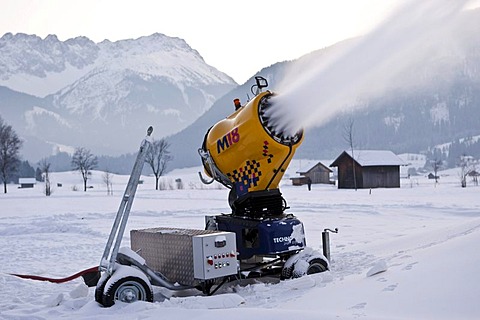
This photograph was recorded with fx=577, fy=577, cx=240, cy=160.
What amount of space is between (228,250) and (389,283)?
2352 millimetres

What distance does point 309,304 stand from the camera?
A: 6711 millimetres

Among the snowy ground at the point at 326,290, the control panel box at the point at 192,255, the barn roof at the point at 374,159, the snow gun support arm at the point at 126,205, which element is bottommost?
the snowy ground at the point at 326,290

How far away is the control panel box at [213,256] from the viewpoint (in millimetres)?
7930

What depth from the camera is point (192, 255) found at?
8078 mm

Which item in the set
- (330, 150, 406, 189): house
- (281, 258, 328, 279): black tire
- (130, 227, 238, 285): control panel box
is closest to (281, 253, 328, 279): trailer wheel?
(281, 258, 328, 279): black tire

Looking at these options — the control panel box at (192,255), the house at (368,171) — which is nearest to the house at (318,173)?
the house at (368,171)

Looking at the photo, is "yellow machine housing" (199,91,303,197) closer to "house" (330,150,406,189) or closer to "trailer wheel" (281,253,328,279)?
"trailer wheel" (281,253,328,279)

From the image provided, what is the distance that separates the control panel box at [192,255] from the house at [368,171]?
65107 millimetres

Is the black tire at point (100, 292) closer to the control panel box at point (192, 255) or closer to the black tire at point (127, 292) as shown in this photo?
the black tire at point (127, 292)

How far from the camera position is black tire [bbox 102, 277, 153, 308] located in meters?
7.45

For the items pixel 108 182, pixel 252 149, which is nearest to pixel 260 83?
pixel 252 149

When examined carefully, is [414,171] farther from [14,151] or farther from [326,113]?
[326,113]

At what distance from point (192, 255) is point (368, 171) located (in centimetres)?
6754

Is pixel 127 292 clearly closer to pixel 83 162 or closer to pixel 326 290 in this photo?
pixel 326 290
